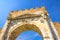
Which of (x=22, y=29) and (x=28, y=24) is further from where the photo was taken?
(x=22, y=29)

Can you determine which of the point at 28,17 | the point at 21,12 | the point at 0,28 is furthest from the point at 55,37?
the point at 0,28

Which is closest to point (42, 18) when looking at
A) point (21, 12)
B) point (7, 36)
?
point (21, 12)

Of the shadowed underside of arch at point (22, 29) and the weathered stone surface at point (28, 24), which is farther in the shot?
the shadowed underside of arch at point (22, 29)

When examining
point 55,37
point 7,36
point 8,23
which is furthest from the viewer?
point 8,23

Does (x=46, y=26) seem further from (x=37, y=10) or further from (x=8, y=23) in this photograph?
(x=8, y=23)

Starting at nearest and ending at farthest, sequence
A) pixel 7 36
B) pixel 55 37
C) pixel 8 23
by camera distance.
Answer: pixel 55 37 < pixel 7 36 < pixel 8 23

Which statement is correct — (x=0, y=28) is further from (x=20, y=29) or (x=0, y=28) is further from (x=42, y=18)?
(x=42, y=18)

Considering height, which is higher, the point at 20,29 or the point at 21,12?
the point at 21,12

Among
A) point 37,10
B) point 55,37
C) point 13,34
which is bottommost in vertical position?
point 55,37

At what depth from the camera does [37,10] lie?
23.3 m

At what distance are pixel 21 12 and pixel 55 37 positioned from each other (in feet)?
21.3

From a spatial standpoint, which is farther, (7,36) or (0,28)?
(0,28)

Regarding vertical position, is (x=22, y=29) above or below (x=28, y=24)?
below

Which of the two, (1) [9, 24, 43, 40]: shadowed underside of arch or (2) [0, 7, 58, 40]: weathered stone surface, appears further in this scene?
(1) [9, 24, 43, 40]: shadowed underside of arch
